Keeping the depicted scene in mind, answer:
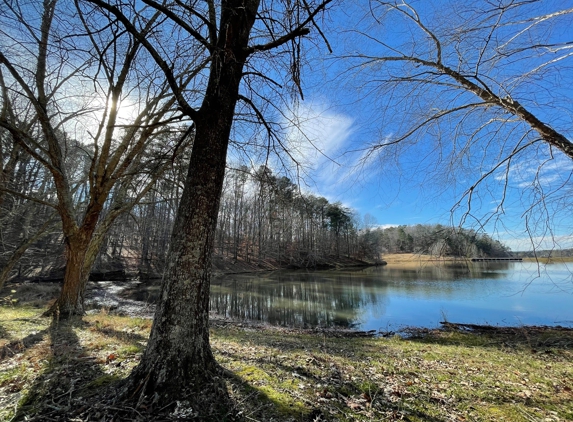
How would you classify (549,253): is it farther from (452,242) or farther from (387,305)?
(387,305)

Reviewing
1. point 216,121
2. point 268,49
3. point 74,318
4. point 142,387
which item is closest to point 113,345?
point 142,387

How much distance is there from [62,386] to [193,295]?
1.57 m

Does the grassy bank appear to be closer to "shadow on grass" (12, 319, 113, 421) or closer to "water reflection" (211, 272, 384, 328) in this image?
"shadow on grass" (12, 319, 113, 421)

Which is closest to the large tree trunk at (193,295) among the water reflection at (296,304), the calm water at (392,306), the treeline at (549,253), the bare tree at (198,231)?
the bare tree at (198,231)

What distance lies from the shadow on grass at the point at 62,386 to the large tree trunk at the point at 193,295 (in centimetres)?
49

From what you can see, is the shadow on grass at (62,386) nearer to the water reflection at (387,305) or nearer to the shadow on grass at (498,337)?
the shadow on grass at (498,337)

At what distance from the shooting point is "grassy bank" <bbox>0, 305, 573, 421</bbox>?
217 cm

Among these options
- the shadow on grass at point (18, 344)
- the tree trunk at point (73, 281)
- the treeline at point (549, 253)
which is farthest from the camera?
the tree trunk at point (73, 281)

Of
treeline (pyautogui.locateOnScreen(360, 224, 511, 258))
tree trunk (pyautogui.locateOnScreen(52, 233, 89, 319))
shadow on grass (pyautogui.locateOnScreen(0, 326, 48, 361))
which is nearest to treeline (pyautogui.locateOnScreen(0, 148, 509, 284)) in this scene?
treeline (pyautogui.locateOnScreen(360, 224, 511, 258))

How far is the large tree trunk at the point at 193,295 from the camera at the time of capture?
6.77ft

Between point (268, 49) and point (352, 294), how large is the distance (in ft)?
56.0

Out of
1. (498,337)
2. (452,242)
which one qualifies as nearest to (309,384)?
(452,242)

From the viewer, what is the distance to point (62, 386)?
2430mm

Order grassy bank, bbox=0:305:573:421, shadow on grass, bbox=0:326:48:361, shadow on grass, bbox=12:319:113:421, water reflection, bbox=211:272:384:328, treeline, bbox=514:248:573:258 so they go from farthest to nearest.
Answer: water reflection, bbox=211:272:384:328 < shadow on grass, bbox=0:326:48:361 < treeline, bbox=514:248:573:258 < grassy bank, bbox=0:305:573:421 < shadow on grass, bbox=12:319:113:421
